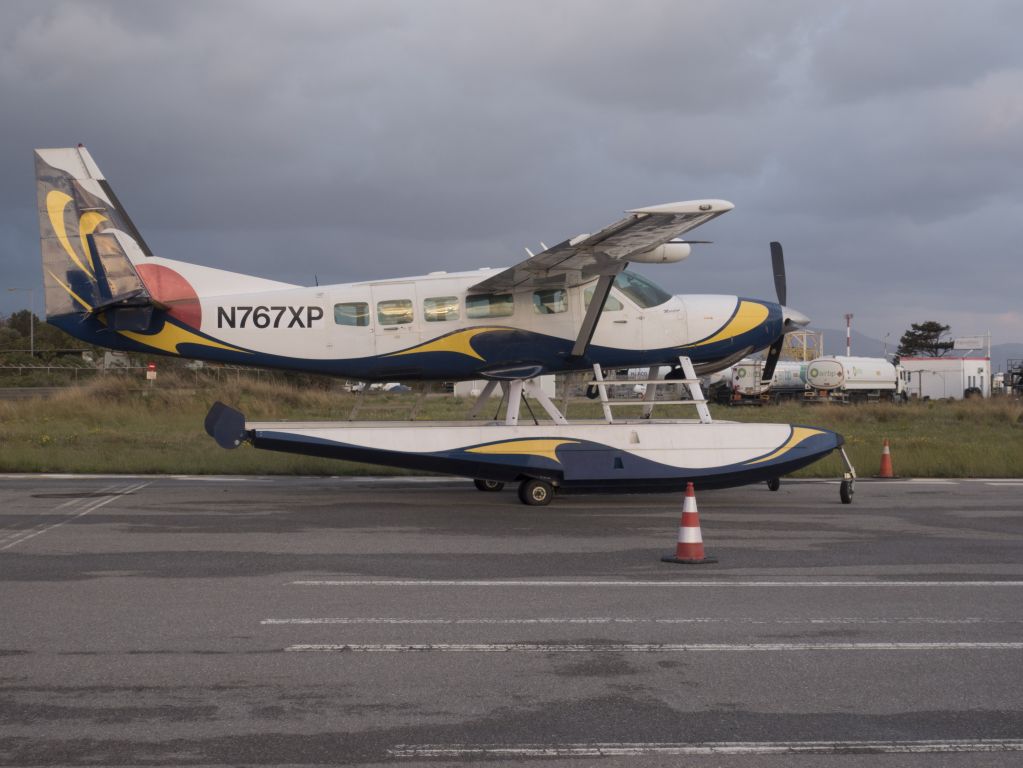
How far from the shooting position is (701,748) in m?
4.57

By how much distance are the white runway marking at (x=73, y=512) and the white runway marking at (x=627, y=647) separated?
553 centimetres

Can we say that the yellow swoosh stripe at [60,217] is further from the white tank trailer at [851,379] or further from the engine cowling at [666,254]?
the white tank trailer at [851,379]

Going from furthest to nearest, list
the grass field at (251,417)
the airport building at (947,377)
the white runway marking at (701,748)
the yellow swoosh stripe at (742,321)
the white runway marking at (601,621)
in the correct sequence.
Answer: the airport building at (947,377), the grass field at (251,417), the yellow swoosh stripe at (742,321), the white runway marking at (601,621), the white runway marking at (701,748)

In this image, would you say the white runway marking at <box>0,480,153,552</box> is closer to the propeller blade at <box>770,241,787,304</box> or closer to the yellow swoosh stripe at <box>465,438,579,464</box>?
the yellow swoosh stripe at <box>465,438,579,464</box>

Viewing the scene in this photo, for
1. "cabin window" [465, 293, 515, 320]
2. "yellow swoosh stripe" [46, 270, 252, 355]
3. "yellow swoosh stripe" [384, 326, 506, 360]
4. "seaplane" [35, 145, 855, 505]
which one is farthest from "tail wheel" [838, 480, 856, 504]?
"yellow swoosh stripe" [46, 270, 252, 355]

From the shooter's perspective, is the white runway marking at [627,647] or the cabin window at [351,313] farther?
the cabin window at [351,313]

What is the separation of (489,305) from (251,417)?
14.5 metres

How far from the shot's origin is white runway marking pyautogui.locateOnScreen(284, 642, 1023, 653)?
623 centimetres

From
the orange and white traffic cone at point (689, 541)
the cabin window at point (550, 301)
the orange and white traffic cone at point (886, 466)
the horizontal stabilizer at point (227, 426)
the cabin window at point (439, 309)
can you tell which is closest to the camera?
the orange and white traffic cone at point (689, 541)

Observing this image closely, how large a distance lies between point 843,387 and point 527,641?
6220cm

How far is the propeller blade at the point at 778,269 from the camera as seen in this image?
1681 cm

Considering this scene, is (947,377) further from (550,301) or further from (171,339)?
(171,339)

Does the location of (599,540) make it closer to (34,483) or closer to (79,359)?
(34,483)

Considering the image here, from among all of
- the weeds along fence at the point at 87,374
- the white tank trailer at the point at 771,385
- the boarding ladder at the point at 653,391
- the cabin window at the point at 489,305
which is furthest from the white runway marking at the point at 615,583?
the white tank trailer at the point at 771,385
